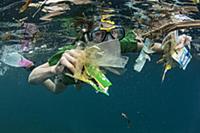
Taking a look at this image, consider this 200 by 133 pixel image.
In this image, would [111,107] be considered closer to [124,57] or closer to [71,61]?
[124,57]

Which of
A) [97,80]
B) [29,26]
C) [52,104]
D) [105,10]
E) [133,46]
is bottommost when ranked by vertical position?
[52,104]

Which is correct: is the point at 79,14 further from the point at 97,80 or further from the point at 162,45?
the point at 97,80

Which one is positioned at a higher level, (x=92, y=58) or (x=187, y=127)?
(x=92, y=58)

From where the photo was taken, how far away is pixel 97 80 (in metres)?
2.43

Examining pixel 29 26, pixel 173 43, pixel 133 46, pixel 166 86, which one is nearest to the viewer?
pixel 173 43

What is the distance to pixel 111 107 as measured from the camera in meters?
69.8

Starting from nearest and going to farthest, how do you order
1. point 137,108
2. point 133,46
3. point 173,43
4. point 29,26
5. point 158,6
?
point 173,43 → point 133,46 → point 158,6 → point 29,26 → point 137,108

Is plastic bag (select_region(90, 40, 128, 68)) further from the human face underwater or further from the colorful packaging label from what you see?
the colorful packaging label

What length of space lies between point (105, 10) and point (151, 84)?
4253cm

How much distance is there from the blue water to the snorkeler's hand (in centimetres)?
3898

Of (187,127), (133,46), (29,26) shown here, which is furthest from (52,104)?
(133,46)

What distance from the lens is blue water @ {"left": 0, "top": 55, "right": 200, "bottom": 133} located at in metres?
47.9

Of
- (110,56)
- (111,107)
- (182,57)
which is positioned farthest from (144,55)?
(111,107)

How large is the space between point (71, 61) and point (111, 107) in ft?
222
